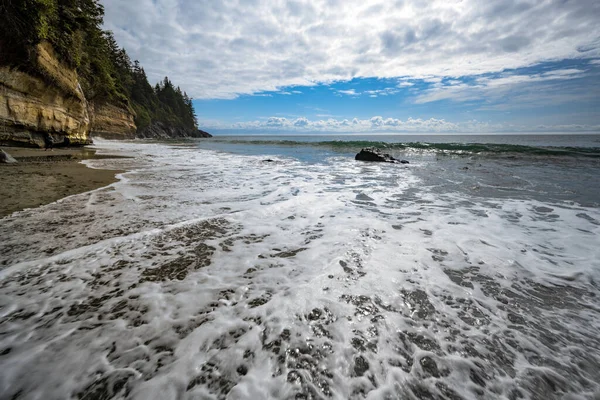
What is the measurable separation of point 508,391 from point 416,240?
236 cm

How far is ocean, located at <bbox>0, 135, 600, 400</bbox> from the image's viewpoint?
154 cm

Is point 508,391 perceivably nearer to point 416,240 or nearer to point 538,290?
point 538,290

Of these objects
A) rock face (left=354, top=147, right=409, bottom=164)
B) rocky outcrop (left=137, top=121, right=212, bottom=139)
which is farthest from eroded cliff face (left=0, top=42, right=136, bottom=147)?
rocky outcrop (left=137, top=121, right=212, bottom=139)

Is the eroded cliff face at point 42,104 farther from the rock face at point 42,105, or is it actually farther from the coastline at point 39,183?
the coastline at point 39,183

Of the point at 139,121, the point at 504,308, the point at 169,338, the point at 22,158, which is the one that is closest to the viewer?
the point at 169,338

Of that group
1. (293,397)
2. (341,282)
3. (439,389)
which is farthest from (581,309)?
(293,397)

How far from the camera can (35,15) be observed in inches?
408

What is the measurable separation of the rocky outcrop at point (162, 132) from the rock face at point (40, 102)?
1722 inches

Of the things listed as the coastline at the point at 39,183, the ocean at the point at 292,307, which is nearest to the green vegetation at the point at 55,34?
the coastline at the point at 39,183

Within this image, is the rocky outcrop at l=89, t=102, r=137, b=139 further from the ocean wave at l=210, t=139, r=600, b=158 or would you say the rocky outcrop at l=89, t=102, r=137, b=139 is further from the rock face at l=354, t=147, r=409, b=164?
the rock face at l=354, t=147, r=409, b=164

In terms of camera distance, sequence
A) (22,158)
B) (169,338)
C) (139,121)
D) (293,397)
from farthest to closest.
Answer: (139,121)
(22,158)
(169,338)
(293,397)

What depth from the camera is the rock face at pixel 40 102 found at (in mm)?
10430

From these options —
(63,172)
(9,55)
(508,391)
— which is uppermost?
(9,55)

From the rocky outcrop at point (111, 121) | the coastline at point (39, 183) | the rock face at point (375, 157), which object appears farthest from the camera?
the rocky outcrop at point (111, 121)
